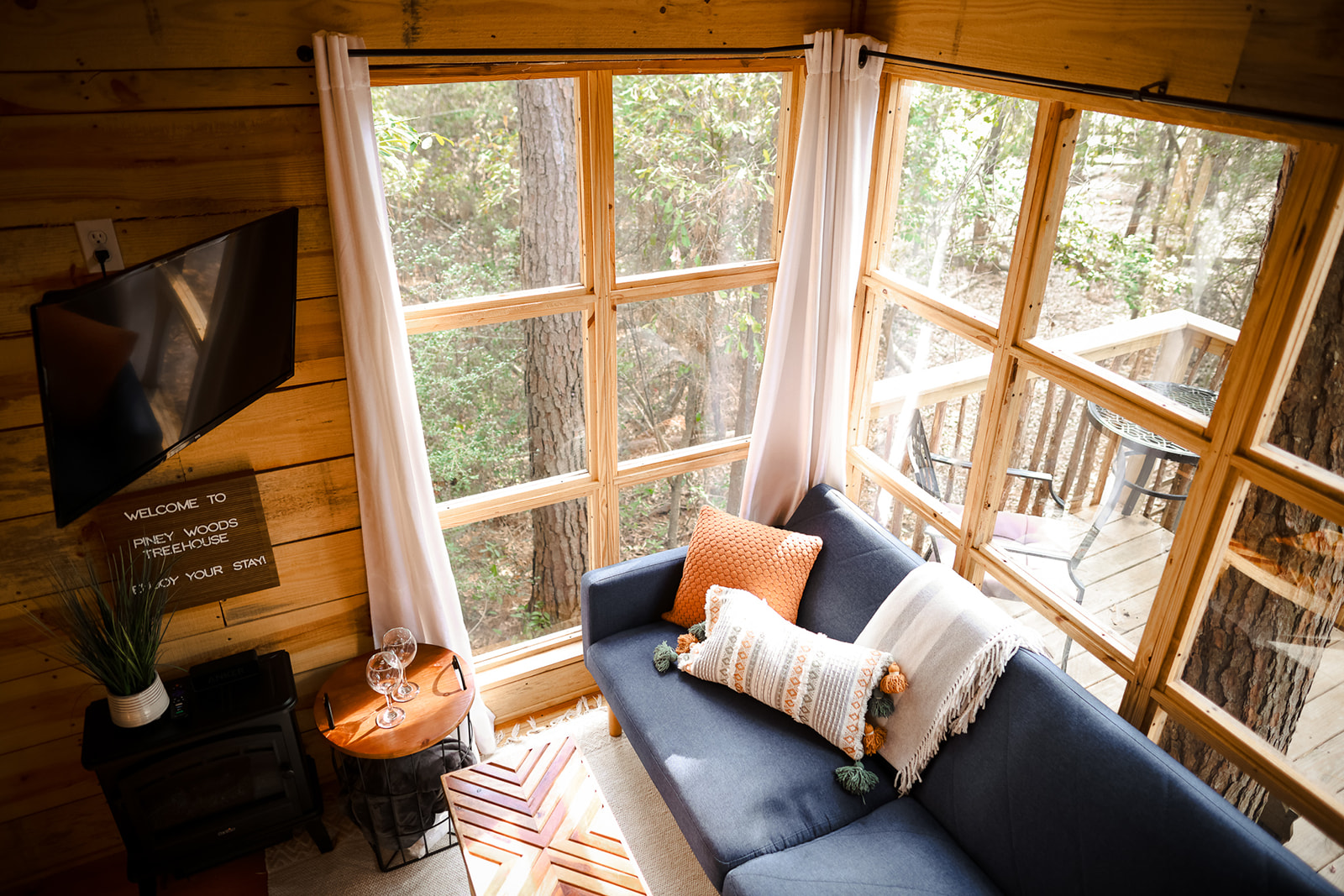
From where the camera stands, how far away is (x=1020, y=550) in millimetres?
2605

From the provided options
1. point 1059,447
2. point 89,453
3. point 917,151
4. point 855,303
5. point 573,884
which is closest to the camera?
point 89,453

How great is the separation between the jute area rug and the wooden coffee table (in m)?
0.21

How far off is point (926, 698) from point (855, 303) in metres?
1.43

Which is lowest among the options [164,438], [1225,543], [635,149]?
[1225,543]

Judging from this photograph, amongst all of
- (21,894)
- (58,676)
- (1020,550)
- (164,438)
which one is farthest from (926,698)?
(21,894)

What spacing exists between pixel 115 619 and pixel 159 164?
3.80 feet

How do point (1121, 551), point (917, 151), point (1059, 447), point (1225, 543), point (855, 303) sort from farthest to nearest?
point (855, 303)
point (917, 151)
point (1059, 447)
point (1121, 551)
point (1225, 543)

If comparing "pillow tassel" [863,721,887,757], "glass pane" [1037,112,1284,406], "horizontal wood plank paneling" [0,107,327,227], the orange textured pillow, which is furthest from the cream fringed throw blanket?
"horizontal wood plank paneling" [0,107,327,227]

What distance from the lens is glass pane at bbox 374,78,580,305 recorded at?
2.42 metres

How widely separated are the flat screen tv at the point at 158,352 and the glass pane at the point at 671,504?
4.75 feet

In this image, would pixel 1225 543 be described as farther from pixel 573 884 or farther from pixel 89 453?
pixel 89 453

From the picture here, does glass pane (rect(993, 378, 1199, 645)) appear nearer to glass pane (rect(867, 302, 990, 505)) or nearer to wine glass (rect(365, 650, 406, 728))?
glass pane (rect(867, 302, 990, 505))

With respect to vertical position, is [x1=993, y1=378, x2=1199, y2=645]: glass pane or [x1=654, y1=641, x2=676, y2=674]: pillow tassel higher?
[x1=993, y1=378, x2=1199, y2=645]: glass pane

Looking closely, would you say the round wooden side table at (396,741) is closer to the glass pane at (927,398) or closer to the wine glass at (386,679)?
the wine glass at (386,679)
